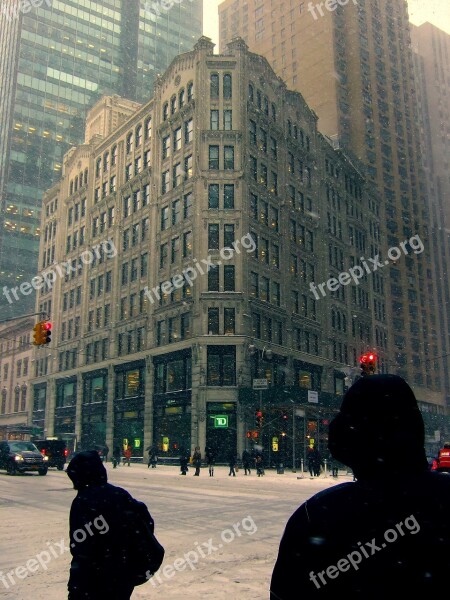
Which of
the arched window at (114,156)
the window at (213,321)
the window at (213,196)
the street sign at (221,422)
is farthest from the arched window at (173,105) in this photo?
the street sign at (221,422)

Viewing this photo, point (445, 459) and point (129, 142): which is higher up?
point (129, 142)

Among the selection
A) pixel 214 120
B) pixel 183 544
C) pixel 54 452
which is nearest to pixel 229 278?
pixel 214 120

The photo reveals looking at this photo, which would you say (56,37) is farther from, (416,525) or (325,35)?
(416,525)

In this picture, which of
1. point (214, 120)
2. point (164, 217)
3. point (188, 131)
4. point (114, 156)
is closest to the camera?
point (214, 120)

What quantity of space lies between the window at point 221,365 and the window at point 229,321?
127 centimetres

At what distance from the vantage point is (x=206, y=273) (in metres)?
44.9

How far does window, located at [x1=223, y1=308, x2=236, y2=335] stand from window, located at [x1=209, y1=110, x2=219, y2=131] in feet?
52.8

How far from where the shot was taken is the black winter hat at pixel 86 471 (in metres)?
4.03

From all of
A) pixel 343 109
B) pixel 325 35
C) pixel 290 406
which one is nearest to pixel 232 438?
pixel 290 406

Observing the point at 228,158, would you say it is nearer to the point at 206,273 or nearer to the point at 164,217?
the point at 164,217

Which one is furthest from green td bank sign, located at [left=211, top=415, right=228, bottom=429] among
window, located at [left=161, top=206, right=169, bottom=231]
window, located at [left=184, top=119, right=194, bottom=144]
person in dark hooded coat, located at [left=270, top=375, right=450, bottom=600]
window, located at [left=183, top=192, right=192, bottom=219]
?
person in dark hooded coat, located at [left=270, top=375, right=450, bottom=600]

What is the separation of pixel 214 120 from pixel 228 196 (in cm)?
712

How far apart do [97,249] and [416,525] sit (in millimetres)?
60634

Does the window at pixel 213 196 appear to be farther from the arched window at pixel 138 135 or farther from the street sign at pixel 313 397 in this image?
the street sign at pixel 313 397
